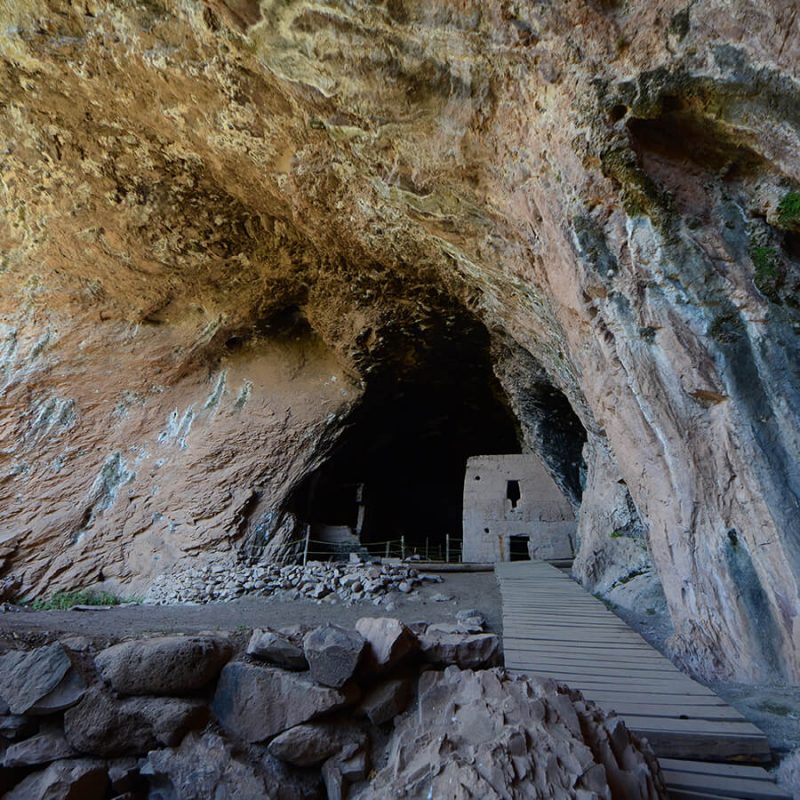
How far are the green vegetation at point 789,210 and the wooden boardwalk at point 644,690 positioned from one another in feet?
10.1

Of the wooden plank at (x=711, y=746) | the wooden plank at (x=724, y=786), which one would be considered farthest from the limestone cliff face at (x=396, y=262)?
the wooden plank at (x=724, y=786)

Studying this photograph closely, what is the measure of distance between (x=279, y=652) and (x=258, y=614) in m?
4.75

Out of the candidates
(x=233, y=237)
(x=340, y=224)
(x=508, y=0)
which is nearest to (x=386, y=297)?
(x=340, y=224)

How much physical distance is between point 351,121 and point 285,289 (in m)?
5.27

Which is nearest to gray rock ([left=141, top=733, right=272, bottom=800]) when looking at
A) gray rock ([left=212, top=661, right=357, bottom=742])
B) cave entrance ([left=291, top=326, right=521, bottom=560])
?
gray rock ([left=212, top=661, right=357, bottom=742])

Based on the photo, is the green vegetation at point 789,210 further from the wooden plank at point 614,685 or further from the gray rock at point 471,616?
the gray rock at point 471,616

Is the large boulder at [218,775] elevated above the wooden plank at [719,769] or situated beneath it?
situated beneath

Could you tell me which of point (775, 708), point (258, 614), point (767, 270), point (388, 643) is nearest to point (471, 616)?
point (258, 614)

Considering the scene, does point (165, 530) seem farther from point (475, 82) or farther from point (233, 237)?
point (475, 82)

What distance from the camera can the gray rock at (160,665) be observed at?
2473 mm

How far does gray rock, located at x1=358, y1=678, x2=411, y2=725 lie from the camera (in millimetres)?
2436

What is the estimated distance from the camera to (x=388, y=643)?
2.56m

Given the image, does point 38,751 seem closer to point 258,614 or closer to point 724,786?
point 724,786

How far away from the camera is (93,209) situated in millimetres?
8500
